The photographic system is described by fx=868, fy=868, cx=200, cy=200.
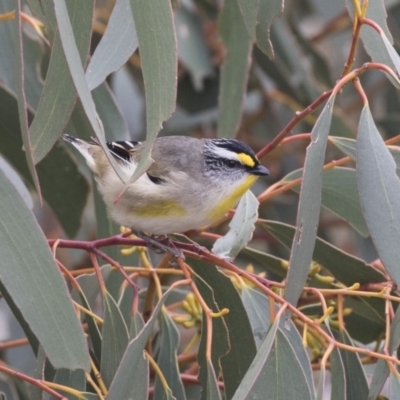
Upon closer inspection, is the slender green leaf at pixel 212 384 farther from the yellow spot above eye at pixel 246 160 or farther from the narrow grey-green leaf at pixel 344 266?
the yellow spot above eye at pixel 246 160

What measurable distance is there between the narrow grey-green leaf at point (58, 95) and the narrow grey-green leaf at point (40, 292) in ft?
0.80

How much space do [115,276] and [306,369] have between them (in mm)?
Result: 886

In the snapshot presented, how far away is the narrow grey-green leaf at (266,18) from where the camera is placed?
6.49 ft

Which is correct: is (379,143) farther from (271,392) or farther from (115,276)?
(115,276)

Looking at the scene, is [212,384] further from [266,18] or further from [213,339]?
[266,18]

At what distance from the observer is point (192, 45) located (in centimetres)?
401

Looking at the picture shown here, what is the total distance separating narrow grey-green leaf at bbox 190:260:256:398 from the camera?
2168mm

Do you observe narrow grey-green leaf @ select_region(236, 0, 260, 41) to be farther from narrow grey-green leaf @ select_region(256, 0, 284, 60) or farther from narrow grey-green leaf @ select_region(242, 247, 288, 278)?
narrow grey-green leaf @ select_region(242, 247, 288, 278)

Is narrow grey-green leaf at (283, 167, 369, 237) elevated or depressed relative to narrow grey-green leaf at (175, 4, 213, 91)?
depressed

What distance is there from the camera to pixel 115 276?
2666 mm

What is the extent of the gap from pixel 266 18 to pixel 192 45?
205 centimetres

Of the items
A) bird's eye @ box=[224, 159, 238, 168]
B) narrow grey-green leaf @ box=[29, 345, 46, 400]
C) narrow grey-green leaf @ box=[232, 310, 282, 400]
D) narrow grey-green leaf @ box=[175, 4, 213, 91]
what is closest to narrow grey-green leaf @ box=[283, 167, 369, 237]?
bird's eye @ box=[224, 159, 238, 168]

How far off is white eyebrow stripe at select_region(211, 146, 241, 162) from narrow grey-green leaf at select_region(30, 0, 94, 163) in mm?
926

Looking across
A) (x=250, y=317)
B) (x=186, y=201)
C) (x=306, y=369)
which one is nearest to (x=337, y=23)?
(x=186, y=201)
